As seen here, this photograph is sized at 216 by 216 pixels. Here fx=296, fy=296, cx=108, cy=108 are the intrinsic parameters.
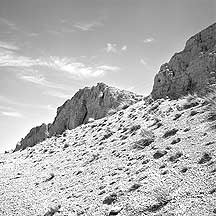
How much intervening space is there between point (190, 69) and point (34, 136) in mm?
38204

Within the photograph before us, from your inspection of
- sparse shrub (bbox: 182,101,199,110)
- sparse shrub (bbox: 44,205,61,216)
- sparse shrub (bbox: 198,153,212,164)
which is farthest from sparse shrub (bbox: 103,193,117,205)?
sparse shrub (bbox: 182,101,199,110)

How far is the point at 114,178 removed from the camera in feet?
54.3

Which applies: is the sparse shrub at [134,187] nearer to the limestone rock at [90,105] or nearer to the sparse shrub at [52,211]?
the sparse shrub at [52,211]

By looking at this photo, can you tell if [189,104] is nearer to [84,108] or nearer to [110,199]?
[110,199]

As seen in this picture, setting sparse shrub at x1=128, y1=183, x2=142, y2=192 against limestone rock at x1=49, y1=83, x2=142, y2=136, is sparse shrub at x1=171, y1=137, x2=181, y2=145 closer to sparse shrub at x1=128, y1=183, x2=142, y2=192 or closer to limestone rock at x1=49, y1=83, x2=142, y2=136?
sparse shrub at x1=128, y1=183, x2=142, y2=192

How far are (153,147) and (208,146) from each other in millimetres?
4666

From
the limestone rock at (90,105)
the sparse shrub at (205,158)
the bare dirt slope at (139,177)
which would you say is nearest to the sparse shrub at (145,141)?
the bare dirt slope at (139,177)

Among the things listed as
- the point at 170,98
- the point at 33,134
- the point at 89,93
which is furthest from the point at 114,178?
the point at 33,134

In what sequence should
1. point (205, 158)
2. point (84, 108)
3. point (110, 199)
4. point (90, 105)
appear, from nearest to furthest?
point (205, 158)
point (110, 199)
point (90, 105)
point (84, 108)

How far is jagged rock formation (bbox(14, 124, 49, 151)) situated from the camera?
56812 mm

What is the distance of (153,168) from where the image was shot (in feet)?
50.0

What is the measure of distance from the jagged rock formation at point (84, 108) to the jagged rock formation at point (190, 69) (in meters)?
12.0

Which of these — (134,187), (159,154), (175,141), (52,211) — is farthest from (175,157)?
(52,211)

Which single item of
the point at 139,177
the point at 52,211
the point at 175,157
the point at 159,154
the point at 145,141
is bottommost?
the point at 52,211
